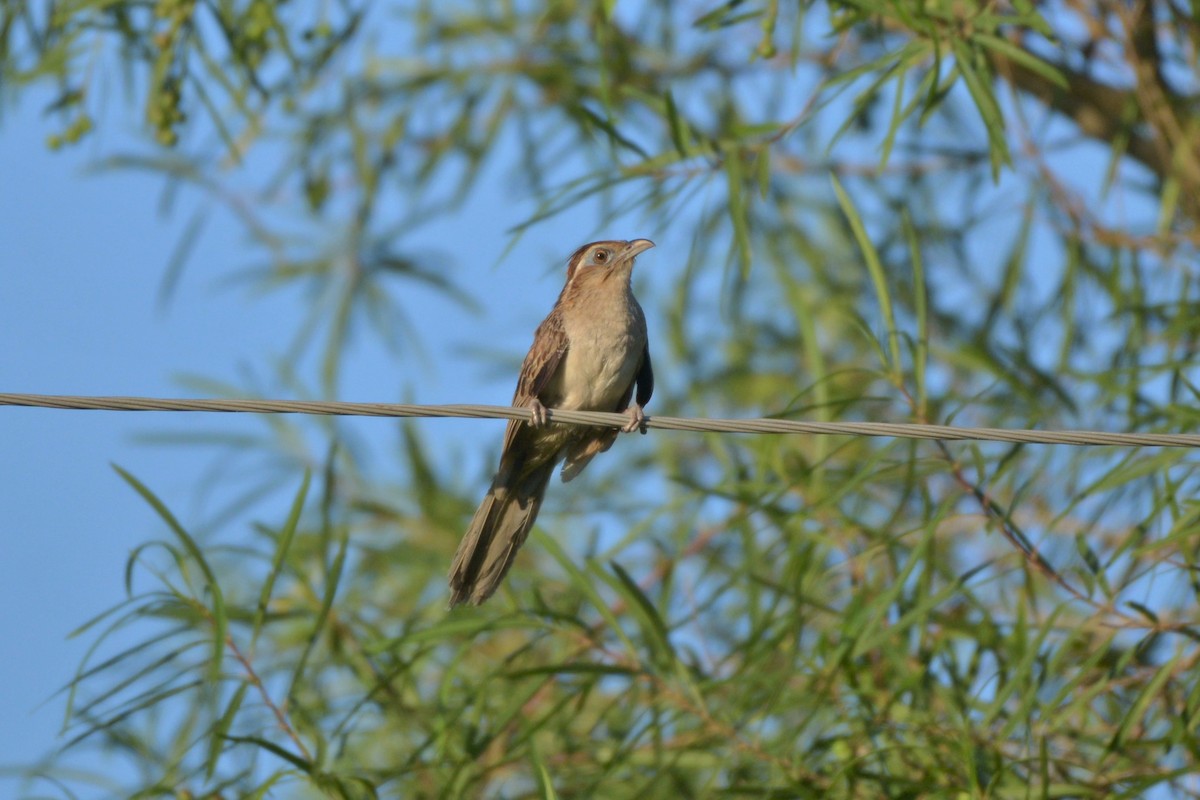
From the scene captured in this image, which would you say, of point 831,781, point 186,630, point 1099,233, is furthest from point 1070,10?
point 186,630

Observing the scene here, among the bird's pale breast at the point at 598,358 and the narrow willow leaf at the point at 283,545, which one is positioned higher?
the bird's pale breast at the point at 598,358

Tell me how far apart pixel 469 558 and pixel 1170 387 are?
2.65 meters

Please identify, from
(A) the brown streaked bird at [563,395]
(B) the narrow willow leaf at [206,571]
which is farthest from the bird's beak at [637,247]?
(B) the narrow willow leaf at [206,571]

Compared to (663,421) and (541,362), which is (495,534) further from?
(663,421)

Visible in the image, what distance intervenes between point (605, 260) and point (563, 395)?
680 mm

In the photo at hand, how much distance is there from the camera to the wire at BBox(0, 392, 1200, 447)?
3.62m

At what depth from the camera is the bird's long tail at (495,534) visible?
210 inches

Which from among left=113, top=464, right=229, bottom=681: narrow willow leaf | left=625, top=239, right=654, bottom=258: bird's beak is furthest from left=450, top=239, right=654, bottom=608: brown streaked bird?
left=113, top=464, right=229, bottom=681: narrow willow leaf

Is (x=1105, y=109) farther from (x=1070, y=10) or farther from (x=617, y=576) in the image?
(x=617, y=576)

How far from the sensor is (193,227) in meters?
8.63

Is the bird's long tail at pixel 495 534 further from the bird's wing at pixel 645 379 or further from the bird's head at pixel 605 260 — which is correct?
the bird's head at pixel 605 260

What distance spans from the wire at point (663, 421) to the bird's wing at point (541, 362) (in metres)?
1.65

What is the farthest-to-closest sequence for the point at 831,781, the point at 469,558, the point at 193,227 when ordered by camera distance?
the point at 193,227, the point at 469,558, the point at 831,781

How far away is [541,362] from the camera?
5715 mm
